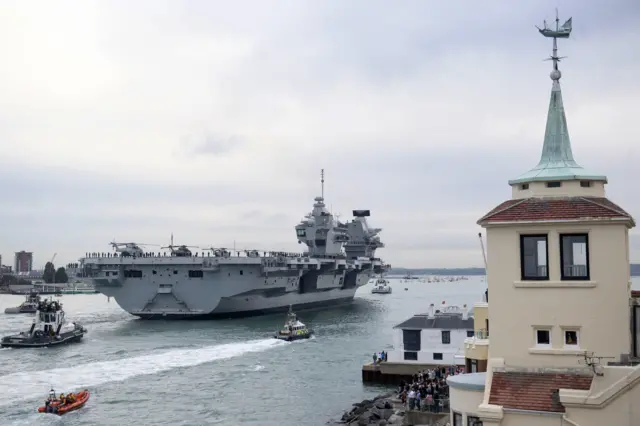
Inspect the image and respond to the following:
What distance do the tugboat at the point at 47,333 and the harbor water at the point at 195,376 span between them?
1126 mm

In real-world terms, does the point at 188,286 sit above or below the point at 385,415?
above

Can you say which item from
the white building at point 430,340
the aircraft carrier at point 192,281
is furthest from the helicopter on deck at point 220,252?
the white building at point 430,340

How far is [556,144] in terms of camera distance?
10.5 metres

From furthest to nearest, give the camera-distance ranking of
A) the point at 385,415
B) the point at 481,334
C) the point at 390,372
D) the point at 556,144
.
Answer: the point at 390,372 → the point at 385,415 → the point at 481,334 → the point at 556,144

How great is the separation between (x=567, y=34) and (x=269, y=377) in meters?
25.6

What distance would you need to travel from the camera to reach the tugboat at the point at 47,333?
1754 inches

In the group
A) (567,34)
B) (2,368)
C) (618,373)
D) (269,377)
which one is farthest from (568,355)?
(2,368)

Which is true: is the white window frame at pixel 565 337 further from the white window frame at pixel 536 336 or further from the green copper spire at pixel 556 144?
the green copper spire at pixel 556 144

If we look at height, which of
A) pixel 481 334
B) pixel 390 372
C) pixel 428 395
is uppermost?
pixel 481 334

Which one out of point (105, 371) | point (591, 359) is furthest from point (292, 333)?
point (591, 359)

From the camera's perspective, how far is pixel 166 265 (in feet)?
192

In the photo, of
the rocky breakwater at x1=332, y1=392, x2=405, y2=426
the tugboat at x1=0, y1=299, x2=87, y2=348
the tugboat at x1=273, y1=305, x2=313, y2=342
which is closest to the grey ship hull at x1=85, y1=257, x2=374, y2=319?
the tugboat at x1=0, y1=299, x2=87, y2=348

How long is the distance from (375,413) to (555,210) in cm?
1557

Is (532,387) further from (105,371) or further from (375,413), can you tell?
(105,371)
